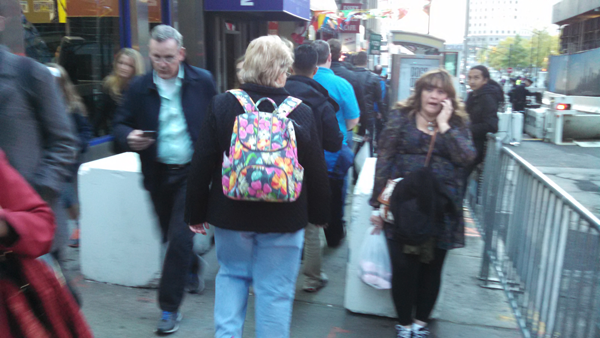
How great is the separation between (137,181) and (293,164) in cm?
190

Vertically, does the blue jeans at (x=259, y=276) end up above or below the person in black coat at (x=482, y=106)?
below

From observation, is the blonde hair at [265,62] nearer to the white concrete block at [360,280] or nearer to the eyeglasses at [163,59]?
the eyeglasses at [163,59]

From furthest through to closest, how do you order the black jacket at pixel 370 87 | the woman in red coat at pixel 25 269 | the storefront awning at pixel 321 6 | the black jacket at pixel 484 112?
the storefront awning at pixel 321 6
the black jacket at pixel 370 87
the black jacket at pixel 484 112
the woman in red coat at pixel 25 269

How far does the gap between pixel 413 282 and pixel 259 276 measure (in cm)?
110

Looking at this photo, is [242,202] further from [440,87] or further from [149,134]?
[440,87]

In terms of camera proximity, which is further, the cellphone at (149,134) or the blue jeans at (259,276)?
the cellphone at (149,134)

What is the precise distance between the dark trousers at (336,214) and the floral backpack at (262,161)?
2.11m

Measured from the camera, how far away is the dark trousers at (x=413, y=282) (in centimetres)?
348

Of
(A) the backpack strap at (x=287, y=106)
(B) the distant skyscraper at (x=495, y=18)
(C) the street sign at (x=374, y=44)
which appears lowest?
(A) the backpack strap at (x=287, y=106)

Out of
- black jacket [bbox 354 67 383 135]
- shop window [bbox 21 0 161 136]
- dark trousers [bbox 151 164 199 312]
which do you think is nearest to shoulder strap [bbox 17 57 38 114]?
dark trousers [bbox 151 164 199 312]

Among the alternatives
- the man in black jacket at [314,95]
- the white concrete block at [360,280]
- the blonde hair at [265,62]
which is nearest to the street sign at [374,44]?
the man in black jacket at [314,95]

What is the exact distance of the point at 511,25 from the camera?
192m

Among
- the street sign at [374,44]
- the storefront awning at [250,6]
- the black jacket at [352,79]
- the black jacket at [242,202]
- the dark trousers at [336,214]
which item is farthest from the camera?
the street sign at [374,44]

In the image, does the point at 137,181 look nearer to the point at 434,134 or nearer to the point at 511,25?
the point at 434,134
